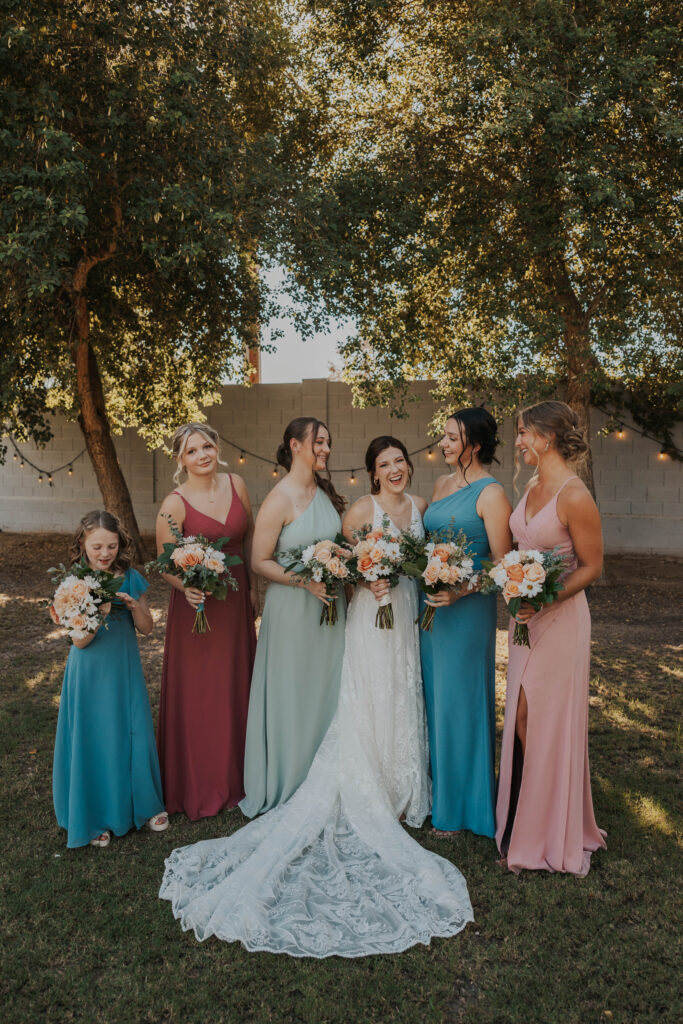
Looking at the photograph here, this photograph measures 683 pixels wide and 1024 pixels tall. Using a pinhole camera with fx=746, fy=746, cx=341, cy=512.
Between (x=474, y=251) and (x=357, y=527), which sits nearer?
(x=357, y=527)

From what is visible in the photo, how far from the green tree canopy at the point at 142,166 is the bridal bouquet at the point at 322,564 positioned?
14.8 feet

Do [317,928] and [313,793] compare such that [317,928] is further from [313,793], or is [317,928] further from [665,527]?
[665,527]

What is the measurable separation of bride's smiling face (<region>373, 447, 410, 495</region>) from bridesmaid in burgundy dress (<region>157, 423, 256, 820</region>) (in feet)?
2.85

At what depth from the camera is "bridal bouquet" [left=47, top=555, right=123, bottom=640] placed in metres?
3.69

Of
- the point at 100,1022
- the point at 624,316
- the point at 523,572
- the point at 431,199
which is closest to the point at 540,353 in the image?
the point at 624,316

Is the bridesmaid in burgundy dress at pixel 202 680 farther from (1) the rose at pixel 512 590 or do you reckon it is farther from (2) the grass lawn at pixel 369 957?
(1) the rose at pixel 512 590

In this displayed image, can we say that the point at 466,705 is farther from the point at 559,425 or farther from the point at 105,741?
the point at 105,741

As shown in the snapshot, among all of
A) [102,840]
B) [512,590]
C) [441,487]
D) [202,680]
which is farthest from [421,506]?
[102,840]

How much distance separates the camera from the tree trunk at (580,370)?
9539 millimetres

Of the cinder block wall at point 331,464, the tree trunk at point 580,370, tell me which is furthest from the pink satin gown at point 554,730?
the cinder block wall at point 331,464

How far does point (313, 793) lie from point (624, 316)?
7452mm

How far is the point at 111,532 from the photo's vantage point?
4.05m

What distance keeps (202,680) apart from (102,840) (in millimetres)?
960

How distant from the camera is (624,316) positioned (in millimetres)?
9180
